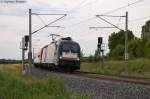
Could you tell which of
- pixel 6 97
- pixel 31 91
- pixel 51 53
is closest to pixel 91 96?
pixel 31 91

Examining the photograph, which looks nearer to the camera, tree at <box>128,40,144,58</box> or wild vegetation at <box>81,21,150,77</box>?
wild vegetation at <box>81,21,150,77</box>

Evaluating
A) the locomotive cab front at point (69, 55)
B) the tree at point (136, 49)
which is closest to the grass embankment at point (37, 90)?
the locomotive cab front at point (69, 55)

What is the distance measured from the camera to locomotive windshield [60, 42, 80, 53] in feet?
146

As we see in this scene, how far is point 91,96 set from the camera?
18.4 meters

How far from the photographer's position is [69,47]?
44.9 meters

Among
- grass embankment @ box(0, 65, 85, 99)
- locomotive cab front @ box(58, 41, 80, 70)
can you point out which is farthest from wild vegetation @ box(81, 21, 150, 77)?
grass embankment @ box(0, 65, 85, 99)

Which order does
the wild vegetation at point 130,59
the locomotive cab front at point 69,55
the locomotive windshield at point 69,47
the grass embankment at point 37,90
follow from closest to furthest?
the grass embankment at point 37,90, the locomotive cab front at point 69,55, the locomotive windshield at point 69,47, the wild vegetation at point 130,59

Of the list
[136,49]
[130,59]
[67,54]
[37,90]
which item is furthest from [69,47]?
[136,49]

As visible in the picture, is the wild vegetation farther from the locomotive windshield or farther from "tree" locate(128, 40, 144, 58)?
the locomotive windshield

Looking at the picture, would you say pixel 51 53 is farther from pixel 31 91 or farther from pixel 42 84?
pixel 31 91

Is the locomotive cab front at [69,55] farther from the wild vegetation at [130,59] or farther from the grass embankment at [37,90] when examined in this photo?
the grass embankment at [37,90]

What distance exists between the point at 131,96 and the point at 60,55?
2638 centimetres

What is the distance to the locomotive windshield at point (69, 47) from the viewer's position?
44562 millimetres

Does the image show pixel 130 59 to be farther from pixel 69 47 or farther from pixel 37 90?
pixel 37 90
